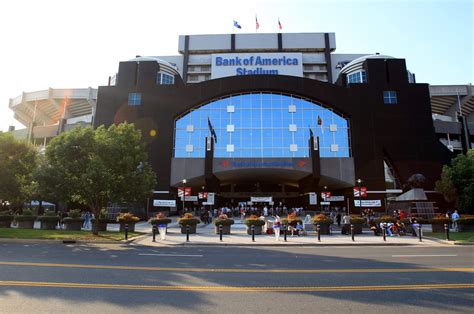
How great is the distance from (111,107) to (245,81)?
2347 cm

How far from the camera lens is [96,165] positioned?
2105 centimetres

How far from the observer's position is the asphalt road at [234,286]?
6031 mm

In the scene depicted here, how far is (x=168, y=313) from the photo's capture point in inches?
223

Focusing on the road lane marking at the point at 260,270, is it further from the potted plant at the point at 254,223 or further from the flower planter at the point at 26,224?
the flower planter at the point at 26,224

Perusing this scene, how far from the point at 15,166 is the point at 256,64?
179ft

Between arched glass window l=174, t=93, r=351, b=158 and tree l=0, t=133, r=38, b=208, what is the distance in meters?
25.1

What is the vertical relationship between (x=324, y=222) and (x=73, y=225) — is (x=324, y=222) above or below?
above

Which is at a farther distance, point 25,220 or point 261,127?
point 261,127

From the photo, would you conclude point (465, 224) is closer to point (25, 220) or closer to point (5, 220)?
point (25, 220)

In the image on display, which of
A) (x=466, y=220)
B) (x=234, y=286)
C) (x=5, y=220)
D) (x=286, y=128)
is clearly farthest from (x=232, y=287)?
(x=286, y=128)

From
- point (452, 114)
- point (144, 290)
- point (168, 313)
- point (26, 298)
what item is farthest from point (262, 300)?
point (452, 114)

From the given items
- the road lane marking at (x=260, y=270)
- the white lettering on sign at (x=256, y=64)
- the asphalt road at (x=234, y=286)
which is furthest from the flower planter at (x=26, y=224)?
the white lettering on sign at (x=256, y=64)

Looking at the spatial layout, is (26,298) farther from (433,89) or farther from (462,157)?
(433,89)

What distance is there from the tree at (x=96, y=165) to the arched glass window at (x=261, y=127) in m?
27.7
